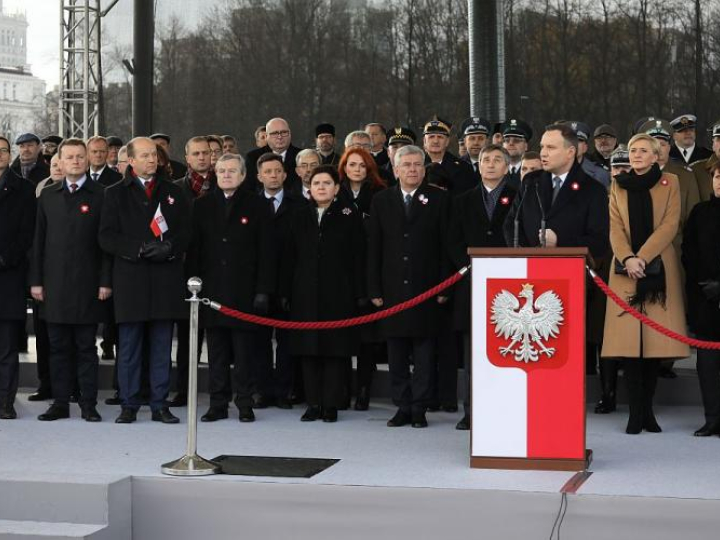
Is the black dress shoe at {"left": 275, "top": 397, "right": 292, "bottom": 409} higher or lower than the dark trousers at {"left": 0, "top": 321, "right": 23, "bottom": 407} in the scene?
lower

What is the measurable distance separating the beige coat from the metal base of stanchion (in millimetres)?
2359

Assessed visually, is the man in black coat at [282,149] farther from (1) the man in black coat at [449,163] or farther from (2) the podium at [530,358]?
(2) the podium at [530,358]

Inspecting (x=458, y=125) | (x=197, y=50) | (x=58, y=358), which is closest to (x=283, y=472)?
(x=58, y=358)

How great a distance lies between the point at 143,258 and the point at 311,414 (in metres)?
1.34

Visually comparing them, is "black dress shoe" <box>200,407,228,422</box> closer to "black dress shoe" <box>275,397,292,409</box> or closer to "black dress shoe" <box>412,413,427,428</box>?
"black dress shoe" <box>275,397,292,409</box>

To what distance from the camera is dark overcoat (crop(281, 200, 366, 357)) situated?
7.43 meters

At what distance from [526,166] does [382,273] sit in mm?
1159

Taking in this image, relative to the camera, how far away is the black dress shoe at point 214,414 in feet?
24.2

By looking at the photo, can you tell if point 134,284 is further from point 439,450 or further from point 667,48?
point 667,48

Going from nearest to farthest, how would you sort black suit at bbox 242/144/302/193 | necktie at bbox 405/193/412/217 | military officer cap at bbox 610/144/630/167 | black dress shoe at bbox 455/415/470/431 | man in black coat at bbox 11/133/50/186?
black dress shoe at bbox 455/415/470/431
necktie at bbox 405/193/412/217
military officer cap at bbox 610/144/630/167
black suit at bbox 242/144/302/193
man in black coat at bbox 11/133/50/186

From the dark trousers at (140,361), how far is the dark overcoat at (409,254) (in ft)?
4.13

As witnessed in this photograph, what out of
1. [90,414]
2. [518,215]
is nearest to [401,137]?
[518,215]

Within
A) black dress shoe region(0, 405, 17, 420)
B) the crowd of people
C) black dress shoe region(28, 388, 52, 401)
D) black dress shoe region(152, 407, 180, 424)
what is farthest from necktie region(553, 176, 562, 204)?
black dress shoe region(28, 388, 52, 401)

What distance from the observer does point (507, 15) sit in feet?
38.8
